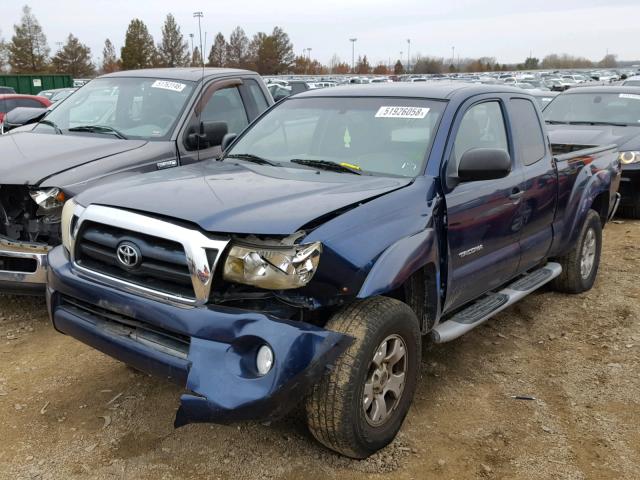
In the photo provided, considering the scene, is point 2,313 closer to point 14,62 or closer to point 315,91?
point 315,91

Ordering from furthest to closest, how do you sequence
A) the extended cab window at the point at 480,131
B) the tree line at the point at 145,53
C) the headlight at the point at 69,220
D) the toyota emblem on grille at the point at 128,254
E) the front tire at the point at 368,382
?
the tree line at the point at 145,53 < the extended cab window at the point at 480,131 < the headlight at the point at 69,220 < the toyota emblem on grille at the point at 128,254 < the front tire at the point at 368,382

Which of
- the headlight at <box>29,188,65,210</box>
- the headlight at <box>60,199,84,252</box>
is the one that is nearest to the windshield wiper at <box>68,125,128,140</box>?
the headlight at <box>29,188,65,210</box>

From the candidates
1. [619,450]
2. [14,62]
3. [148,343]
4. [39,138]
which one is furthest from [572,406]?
[14,62]

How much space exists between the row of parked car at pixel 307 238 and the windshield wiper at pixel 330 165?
0.7 inches

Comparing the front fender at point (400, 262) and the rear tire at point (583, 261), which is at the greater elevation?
the front fender at point (400, 262)

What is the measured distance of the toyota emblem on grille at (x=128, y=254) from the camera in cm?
300

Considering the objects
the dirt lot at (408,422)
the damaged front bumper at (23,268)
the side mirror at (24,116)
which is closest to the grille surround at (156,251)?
the dirt lot at (408,422)

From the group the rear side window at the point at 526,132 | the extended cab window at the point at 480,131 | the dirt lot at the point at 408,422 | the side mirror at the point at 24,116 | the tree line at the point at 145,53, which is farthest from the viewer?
the tree line at the point at 145,53

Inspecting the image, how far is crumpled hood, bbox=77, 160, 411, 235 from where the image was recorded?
2865 mm

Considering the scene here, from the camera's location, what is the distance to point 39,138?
5598 millimetres

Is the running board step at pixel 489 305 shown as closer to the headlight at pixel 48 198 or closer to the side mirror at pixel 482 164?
the side mirror at pixel 482 164

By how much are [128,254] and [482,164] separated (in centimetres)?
196

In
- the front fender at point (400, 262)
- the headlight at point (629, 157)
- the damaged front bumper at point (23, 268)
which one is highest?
the front fender at point (400, 262)

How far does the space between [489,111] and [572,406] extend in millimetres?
1982
